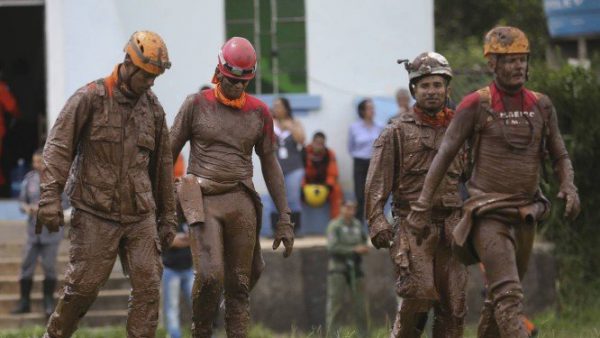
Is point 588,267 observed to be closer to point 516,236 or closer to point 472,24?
point 516,236

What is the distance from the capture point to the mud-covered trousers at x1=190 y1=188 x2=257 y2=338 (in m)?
12.8

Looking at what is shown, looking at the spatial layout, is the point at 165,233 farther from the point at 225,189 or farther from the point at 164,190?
the point at 225,189

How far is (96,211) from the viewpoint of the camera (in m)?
11.7

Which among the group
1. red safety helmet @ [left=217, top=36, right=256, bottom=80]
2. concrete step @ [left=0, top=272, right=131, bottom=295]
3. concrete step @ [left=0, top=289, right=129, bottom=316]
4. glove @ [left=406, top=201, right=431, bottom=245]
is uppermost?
red safety helmet @ [left=217, top=36, right=256, bottom=80]

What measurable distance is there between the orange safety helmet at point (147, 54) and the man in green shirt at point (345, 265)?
7.36 meters

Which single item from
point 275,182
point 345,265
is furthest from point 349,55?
point 275,182

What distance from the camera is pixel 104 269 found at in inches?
459

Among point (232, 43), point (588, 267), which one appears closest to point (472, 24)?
point (588, 267)

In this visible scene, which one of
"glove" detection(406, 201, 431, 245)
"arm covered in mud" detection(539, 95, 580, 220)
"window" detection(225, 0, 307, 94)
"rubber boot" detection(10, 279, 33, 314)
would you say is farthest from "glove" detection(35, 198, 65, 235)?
"window" detection(225, 0, 307, 94)

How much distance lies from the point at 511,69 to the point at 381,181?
5.20ft

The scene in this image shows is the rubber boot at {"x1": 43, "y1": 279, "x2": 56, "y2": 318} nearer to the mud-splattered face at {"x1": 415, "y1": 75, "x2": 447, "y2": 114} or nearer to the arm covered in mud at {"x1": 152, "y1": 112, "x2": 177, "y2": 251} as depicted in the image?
the arm covered in mud at {"x1": 152, "y1": 112, "x2": 177, "y2": 251}

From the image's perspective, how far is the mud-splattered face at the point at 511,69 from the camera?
11602 millimetres

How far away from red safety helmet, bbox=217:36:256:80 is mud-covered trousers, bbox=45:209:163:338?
5.48 feet

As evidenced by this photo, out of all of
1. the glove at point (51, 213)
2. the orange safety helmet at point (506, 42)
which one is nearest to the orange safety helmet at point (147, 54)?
the glove at point (51, 213)
